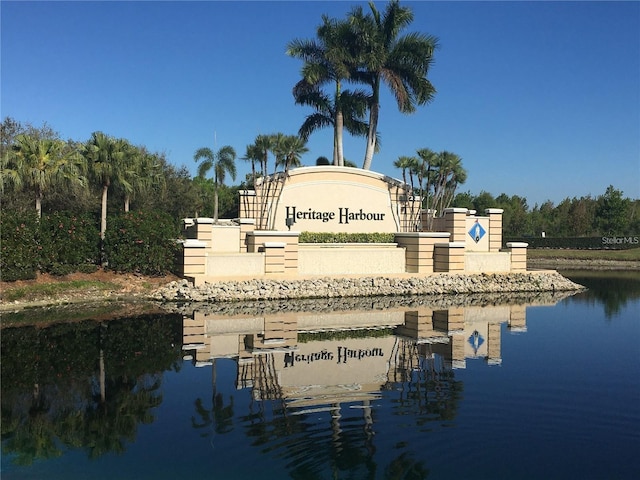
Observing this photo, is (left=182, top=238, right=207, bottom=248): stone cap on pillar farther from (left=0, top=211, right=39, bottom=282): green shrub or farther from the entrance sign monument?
(left=0, top=211, right=39, bottom=282): green shrub

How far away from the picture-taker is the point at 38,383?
9.10 m

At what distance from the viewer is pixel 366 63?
29250mm

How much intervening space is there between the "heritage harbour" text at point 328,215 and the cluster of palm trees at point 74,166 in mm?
7833

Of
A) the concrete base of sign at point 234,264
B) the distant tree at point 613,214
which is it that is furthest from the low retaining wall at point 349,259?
the distant tree at point 613,214

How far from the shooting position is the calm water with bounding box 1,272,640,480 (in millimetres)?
6215

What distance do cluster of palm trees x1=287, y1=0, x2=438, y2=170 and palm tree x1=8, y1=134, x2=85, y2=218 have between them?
13.3m

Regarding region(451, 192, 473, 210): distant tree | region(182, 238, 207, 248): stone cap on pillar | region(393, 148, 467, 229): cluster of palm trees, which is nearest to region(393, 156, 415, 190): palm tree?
region(393, 148, 467, 229): cluster of palm trees

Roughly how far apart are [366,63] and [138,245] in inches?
639

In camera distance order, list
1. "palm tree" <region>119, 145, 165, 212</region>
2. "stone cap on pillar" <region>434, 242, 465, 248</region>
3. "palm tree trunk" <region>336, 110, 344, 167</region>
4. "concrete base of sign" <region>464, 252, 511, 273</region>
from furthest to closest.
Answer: "palm tree trunk" <region>336, 110, 344, 167</region>, "palm tree" <region>119, 145, 165, 212</region>, "concrete base of sign" <region>464, 252, 511, 273</region>, "stone cap on pillar" <region>434, 242, 465, 248</region>

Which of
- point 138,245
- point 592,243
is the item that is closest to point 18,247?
point 138,245

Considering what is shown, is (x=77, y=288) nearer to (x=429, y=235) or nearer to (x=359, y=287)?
(x=359, y=287)

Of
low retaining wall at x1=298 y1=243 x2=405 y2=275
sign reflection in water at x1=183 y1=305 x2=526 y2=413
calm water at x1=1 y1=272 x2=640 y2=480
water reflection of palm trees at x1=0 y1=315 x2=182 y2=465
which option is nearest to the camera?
calm water at x1=1 y1=272 x2=640 y2=480

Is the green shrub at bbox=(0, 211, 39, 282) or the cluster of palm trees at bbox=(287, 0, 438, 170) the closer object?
the green shrub at bbox=(0, 211, 39, 282)

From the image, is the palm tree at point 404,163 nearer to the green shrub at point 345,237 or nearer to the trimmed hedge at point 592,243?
the green shrub at point 345,237
